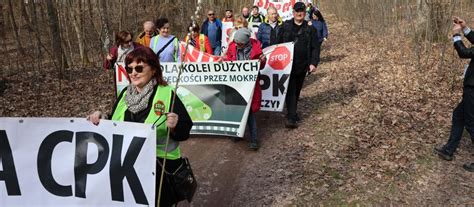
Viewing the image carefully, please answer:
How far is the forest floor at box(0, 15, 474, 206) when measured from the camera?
19.1 ft

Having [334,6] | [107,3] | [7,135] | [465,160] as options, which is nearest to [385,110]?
[465,160]

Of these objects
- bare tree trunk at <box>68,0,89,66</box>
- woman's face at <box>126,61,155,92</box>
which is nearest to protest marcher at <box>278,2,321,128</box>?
woman's face at <box>126,61,155,92</box>

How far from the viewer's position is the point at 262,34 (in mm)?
11375

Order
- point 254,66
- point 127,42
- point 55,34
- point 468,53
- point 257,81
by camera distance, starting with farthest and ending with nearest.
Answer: point 55,34 → point 127,42 → point 257,81 → point 254,66 → point 468,53

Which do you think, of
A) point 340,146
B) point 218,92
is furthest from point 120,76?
point 340,146

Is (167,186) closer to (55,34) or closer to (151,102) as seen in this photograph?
(151,102)

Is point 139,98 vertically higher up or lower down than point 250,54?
higher up

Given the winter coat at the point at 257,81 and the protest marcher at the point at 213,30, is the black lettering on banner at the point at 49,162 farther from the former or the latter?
the protest marcher at the point at 213,30

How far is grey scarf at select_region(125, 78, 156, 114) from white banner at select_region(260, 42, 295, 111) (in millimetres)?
4711

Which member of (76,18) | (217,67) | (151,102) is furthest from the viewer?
(76,18)

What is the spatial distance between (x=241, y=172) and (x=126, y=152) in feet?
10.3

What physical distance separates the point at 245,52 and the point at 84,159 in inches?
168

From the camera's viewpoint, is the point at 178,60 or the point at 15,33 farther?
the point at 15,33

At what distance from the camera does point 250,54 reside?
741cm
